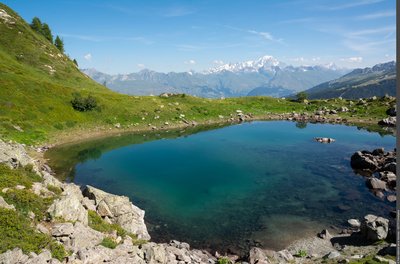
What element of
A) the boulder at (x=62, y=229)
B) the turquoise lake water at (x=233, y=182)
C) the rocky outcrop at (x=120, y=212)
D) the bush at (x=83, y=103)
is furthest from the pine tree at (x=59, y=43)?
the boulder at (x=62, y=229)

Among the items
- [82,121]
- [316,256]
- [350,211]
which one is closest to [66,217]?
[316,256]

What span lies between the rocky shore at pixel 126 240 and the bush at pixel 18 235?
683mm

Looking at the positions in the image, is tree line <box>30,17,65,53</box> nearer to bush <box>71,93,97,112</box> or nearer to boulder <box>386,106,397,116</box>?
bush <box>71,93,97,112</box>

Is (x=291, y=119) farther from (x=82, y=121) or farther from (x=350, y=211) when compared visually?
(x=350, y=211)

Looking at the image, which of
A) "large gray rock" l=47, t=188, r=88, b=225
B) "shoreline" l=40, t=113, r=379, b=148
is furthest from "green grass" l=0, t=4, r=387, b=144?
"large gray rock" l=47, t=188, r=88, b=225

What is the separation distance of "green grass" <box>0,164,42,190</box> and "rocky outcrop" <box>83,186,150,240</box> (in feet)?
18.6

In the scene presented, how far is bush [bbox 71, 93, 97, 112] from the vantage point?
314ft

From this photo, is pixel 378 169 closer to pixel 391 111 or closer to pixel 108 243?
pixel 108 243

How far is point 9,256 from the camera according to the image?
18312 millimetres

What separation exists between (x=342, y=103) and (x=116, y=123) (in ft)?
316

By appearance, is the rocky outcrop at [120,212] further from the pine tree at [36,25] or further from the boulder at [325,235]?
the pine tree at [36,25]

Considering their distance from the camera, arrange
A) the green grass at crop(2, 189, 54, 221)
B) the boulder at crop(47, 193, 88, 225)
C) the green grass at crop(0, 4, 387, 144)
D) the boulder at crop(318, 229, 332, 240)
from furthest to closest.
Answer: the green grass at crop(0, 4, 387, 144), the boulder at crop(318, 229, 332, 240), the boulder at crop(47, 193, 88, 225), the green grass at crop(2, 189, 54, 221)


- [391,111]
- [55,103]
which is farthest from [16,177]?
[391,111]

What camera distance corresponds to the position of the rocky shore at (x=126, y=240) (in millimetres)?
21984
